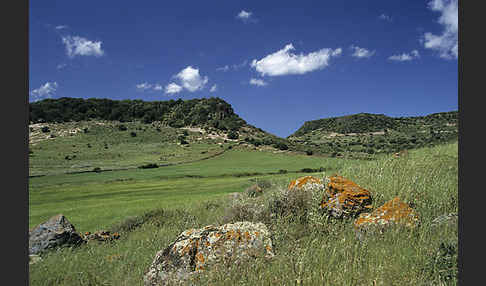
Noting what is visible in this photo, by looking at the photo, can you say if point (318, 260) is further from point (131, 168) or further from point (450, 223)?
point (131, 168)

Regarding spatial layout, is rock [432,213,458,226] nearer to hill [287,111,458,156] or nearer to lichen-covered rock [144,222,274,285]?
lichen-covered rock [144,222,274,285]

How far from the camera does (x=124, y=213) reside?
41.3 ft

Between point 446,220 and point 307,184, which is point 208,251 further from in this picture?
point 446,220

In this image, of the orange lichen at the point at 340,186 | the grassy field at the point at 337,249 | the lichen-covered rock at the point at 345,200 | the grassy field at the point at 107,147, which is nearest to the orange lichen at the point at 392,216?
the grassy field at the point at 337,249

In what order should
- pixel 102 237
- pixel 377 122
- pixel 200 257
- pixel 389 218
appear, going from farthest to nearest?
1. pixel 377 122
2. pixel 102 237
3. pixel 389 218
4. pixel 200 257

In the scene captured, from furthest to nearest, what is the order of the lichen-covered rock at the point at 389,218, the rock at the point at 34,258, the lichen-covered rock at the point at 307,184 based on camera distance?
the lichen-covered rock at the point at 307,184, the rock at the point at 34,258, the lichen-covered rock at the point at 389,218

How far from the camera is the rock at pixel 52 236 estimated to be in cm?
769

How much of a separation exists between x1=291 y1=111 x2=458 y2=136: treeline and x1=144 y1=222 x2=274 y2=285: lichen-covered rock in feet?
344

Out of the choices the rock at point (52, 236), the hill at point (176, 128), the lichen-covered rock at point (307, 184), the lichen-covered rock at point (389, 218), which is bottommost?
the rock at point (52, 236)

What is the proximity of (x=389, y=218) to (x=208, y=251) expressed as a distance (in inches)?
127

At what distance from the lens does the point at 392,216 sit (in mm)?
4562

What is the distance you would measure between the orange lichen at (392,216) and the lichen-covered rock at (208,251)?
6.21 ft

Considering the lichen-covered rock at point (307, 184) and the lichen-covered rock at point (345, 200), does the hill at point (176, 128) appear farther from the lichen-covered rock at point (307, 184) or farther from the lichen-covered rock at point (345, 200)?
the lichen-covered rock at point (345, 200)

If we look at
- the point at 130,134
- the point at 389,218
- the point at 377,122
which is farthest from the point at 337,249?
the point at 377,122
